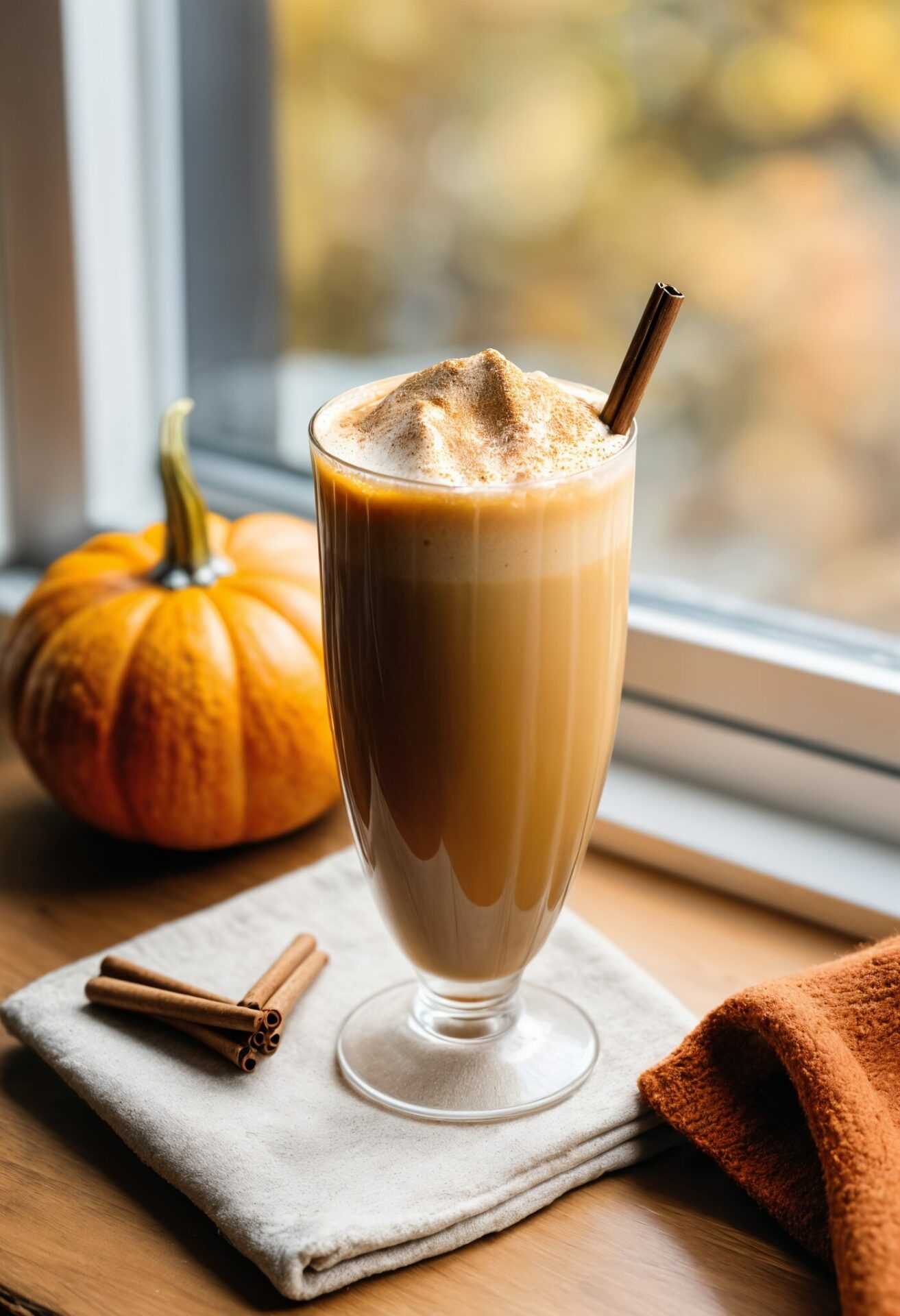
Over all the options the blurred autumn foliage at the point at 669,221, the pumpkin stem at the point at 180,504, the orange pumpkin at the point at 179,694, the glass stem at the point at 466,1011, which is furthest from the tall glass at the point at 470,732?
the blurred autumn foliage at the point at 669,221

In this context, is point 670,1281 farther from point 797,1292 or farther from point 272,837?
point 272,837

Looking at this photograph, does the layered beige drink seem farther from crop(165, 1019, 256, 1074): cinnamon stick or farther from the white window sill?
the white window sill

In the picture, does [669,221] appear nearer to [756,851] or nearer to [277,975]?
[756,851]

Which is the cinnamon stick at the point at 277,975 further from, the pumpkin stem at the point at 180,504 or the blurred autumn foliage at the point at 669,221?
the blurred autumn foliage at the point at 669,221

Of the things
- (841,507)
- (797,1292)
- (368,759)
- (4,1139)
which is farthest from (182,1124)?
(841,507)

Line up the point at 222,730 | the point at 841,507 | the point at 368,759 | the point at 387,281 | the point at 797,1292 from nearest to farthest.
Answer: the point at 797,1292
the point at 368,759
the point at 222,730
the point at 841,507
the point at 387,281

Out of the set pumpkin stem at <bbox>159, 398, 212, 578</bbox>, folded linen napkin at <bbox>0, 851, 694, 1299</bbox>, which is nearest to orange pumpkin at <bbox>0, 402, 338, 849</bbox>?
pumpkin stem at <bbox>159, 398, 212, 578</bbox>

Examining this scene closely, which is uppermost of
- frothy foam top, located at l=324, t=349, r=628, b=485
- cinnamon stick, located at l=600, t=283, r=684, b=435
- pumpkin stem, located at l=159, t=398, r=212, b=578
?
cinnamon stick, located at l=600, t=283, r=684, b=435
